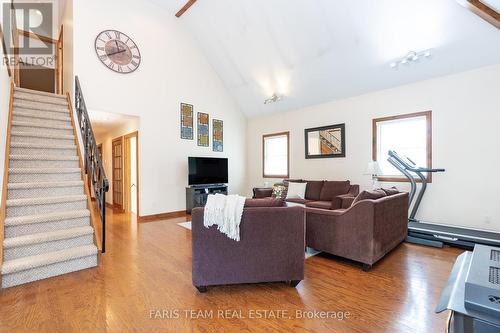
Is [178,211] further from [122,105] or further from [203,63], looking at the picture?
[203,63]

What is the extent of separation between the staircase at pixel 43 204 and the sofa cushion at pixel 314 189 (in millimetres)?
4163

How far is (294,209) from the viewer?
2.19 m

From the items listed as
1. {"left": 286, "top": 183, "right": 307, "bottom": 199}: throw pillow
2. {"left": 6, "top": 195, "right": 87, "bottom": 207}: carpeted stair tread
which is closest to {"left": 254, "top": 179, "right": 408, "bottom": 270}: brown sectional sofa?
{"left": 286, "top": 183, "right": 307, "bottom": 199}: throw pillow

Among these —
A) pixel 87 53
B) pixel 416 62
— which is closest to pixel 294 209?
pixel 416 62

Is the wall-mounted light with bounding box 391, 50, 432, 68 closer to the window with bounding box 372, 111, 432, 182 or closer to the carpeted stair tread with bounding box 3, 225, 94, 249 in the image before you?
the window with bounding box 372, 111, 432, 182

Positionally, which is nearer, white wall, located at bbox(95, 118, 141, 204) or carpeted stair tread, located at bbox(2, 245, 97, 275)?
carpeted stair tread, located at bbox(2, 245, 97, 275)

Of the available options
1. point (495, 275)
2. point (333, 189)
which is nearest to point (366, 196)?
point (495, 275)

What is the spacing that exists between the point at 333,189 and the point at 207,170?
3.02m

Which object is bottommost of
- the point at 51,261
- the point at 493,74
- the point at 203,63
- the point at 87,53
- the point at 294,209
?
the point at 51,261

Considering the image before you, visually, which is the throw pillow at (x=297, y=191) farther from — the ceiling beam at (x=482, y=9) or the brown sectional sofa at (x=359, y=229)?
the ceiling beam at (x=482, y=9)

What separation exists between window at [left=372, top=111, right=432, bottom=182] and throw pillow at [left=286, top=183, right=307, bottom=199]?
157cm

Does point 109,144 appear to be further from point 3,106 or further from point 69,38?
point 3,106

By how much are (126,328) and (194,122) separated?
501 centimetres

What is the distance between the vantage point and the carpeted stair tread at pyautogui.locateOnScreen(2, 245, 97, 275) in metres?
2.30
